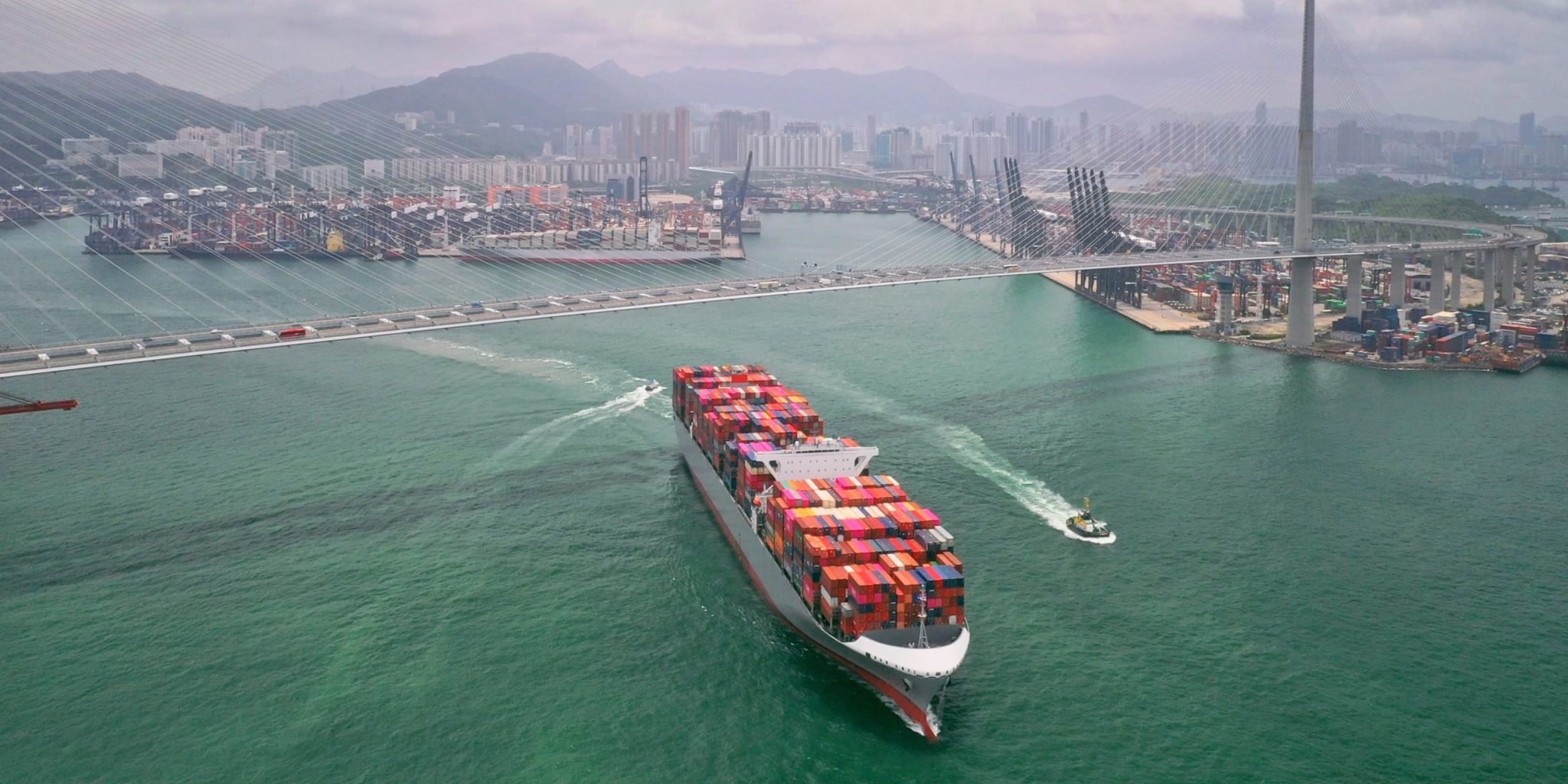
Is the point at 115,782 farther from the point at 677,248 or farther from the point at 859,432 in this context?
the point at 677,248

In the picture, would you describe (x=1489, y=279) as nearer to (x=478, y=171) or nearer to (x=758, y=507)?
(x=758, y=507)

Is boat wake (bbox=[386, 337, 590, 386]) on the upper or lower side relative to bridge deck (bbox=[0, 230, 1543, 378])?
lower

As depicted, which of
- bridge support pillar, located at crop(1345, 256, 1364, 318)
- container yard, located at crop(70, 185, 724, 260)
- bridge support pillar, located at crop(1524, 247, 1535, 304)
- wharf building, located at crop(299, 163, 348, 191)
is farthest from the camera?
wharf building, located at crop(299, 163, 348, 191)

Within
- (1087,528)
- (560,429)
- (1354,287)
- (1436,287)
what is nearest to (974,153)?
(1436,287)

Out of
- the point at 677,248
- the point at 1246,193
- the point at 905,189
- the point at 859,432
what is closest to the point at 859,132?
the point at 905,189

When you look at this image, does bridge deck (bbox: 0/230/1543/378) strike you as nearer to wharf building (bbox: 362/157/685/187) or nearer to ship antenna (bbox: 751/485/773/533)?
ship antenna (bbox: 751/485/773/533)

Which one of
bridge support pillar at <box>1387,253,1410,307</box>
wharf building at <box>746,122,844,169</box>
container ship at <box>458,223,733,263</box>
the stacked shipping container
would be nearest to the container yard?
container ship at <box>458,223,733,263</box>
